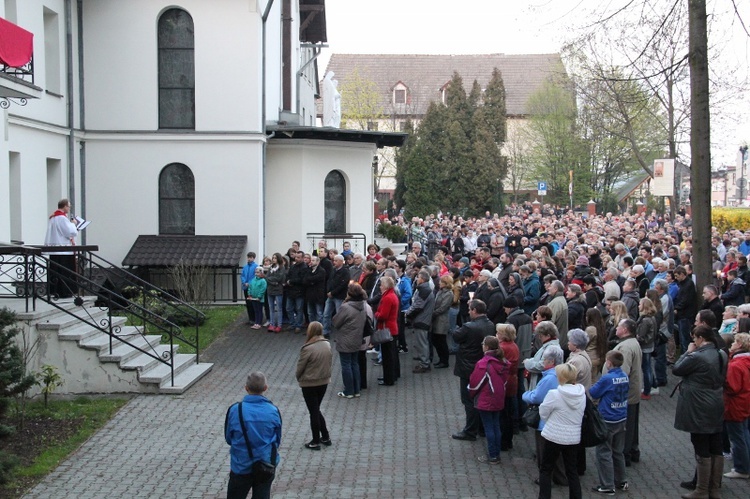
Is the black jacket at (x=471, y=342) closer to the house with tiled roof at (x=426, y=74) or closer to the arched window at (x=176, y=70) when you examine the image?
the arched window at (x=176, y=70)

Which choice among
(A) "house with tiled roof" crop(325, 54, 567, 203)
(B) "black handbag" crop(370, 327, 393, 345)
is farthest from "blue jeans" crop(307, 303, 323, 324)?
(A) "house with tiled roof" crop(325, 54, 567, 203)

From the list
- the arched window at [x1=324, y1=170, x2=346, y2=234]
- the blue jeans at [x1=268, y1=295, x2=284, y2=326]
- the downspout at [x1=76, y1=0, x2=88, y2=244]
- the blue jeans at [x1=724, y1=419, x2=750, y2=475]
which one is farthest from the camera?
the arched window at [x1=324, y1=170, x2=346, y2=234]

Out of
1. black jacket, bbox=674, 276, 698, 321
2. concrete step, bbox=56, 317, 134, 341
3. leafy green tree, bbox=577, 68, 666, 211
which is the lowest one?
concrete step, bbox=56, 317, 134, 341

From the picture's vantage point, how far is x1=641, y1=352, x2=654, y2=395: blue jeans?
12.4m

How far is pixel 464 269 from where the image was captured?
16797mm

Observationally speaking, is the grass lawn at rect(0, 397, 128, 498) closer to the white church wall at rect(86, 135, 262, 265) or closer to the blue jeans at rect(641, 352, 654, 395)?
the blue jeans at rect(641, 352, 654, 395)

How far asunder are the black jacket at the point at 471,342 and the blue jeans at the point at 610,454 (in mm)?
2283

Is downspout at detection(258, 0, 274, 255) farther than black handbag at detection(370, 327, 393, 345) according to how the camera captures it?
Yes

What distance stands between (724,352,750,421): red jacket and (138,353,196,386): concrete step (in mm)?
8461

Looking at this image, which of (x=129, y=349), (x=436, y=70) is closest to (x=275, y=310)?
(x=129, y=349)

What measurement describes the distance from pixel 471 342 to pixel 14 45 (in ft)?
28.0

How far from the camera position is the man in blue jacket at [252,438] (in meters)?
7.21

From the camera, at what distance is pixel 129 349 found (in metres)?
13.8

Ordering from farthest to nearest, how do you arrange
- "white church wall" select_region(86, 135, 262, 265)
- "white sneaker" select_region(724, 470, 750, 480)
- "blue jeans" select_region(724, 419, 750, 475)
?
1. "white church wall" select_region(86, 135, 262, 265)
2. "white sneaker" select_region(724, 470, 750, 480)
3. "blue jeans" select_region(724, 419, 750, 475)
